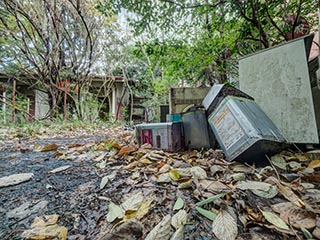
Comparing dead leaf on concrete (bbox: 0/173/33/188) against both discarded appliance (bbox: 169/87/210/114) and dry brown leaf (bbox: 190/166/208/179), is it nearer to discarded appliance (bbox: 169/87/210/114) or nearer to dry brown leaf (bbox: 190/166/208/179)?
dry brown leaf (bbox: 190/166/208/179)

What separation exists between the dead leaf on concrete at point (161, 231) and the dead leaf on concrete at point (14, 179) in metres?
0.79

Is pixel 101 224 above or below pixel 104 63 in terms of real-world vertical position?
below

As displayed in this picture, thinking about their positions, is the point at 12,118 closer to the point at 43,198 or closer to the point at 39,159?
the point at 39,159

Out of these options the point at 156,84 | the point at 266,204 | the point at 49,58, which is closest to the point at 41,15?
the point at 49,58

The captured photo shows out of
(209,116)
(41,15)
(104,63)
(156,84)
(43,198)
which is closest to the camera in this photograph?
(43,198)

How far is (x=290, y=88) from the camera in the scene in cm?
123

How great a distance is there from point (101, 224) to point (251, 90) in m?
1.44

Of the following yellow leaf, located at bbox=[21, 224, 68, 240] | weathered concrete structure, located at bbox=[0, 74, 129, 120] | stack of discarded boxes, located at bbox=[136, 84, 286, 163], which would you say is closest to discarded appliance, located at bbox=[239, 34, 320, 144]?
stack of discarded boxes, located at bbox=[136, 84, 286, 163]

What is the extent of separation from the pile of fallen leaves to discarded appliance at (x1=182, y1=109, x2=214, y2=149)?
35 cm

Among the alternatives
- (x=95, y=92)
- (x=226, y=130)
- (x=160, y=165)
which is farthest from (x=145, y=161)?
(x=95, y=92)

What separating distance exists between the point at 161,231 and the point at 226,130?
0.73 meters

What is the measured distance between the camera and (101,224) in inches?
23.0

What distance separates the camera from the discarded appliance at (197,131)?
54.7 inches

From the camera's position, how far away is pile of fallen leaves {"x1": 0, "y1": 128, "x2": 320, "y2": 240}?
1.74 ft
